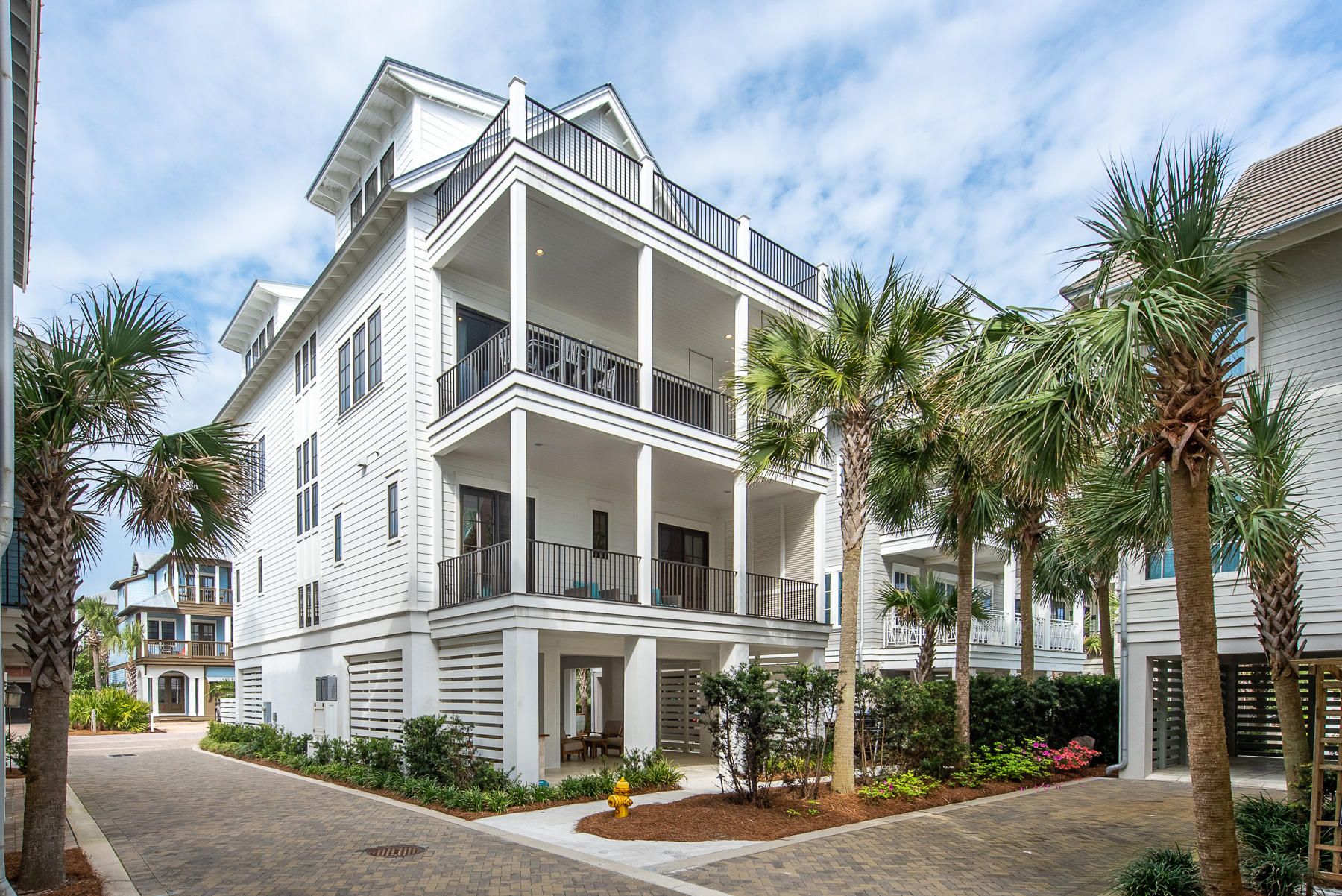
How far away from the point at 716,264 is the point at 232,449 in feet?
33.9

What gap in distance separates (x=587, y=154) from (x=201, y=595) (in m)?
46.0

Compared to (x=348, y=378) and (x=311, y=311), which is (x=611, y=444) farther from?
(x=311, y=311)

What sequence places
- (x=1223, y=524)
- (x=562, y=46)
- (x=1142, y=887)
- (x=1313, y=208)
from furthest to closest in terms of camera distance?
(x=562, y=46) < (x=1313, y=208) < (x=1223, y=524) < (x=1142, y=887)

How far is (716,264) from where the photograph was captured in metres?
17.5

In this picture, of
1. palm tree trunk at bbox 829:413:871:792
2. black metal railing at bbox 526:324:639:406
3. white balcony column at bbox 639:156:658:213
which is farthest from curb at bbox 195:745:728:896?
white balcony column at bbox 639:156:658:213

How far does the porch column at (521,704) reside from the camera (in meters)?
12.9

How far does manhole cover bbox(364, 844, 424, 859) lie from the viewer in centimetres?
930

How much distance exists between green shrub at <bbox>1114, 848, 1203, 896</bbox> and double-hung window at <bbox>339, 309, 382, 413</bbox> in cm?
1537

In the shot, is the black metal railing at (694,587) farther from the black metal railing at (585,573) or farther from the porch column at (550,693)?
the porch column at (550,693)

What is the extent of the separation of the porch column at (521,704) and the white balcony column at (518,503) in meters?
0.82

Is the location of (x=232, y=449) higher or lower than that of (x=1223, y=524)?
higher

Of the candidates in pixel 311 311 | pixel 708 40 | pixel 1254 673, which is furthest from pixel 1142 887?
pixel 311 311

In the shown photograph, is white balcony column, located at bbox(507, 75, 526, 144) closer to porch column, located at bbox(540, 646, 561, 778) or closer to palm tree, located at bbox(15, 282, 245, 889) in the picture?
palm tree, located at bbox(15, 282, 245, 889)

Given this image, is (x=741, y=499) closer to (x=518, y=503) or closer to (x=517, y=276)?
(x=518, y=503)
